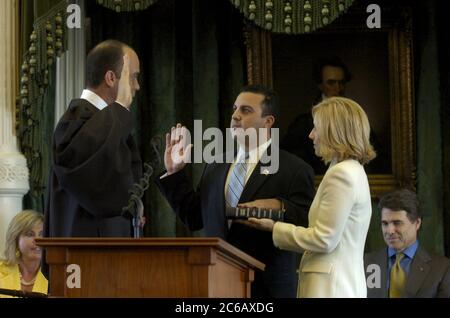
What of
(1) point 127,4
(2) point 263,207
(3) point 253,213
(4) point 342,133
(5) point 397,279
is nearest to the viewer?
(4) point 342,133

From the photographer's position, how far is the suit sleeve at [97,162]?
549 centimetres

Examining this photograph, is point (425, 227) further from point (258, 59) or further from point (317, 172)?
point (258, 59)

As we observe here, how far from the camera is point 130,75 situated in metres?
5.96

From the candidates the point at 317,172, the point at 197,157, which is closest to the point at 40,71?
the point at 197,157

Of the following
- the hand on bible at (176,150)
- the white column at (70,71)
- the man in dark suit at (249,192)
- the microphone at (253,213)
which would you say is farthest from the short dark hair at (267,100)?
the white column at (70,71)

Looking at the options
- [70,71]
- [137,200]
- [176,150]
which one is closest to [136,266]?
[137,200]

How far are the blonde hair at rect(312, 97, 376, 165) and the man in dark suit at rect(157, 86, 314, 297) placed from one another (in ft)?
2.59

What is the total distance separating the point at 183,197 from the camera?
251 inches

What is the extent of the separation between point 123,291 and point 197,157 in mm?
4009

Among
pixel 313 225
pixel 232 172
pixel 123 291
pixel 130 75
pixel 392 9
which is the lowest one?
pixel 123 291

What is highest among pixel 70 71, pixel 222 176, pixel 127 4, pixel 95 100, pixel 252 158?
pixel 127 4

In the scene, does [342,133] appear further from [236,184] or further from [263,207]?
[236,184]

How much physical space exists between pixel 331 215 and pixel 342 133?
15.6 inches

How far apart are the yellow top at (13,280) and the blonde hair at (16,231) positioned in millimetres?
40
